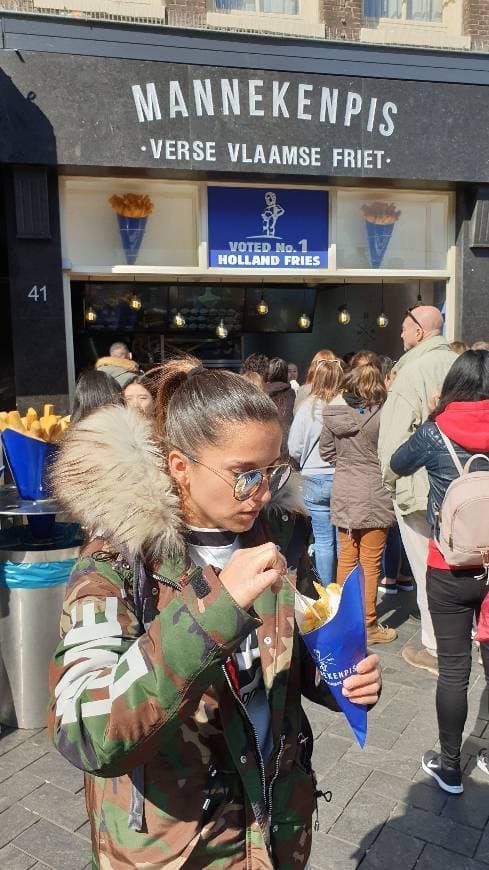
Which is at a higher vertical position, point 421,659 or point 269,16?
point 269,16

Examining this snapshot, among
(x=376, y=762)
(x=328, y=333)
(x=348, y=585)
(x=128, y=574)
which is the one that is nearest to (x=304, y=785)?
(x=348, y=585)

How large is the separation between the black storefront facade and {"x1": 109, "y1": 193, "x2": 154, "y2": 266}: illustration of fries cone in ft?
0.13

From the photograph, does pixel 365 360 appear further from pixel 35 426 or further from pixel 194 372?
pixel 194 372

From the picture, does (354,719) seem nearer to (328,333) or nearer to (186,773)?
(186,773)

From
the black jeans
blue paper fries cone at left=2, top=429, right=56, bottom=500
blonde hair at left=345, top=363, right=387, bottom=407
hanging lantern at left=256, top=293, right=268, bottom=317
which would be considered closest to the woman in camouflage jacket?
the black jeans

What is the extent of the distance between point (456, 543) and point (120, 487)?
2.04 metres

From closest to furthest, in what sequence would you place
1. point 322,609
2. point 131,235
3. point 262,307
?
point 322,609, point 131,235, point 262,307

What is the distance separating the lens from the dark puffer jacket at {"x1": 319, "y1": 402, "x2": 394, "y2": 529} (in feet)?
16.0

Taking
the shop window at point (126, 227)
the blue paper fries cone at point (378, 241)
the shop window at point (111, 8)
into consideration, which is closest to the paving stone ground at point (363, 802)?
the shop window at point (126, 227)

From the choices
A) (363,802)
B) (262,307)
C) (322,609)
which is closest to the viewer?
(322,609)

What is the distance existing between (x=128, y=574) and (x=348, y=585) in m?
0.44

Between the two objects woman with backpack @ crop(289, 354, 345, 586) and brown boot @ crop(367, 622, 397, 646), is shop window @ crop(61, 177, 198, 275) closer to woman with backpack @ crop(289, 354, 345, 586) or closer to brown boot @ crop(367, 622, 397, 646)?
woman with backpack @ crop(289, 354, 345, 586)

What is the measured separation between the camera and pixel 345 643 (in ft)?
4.57

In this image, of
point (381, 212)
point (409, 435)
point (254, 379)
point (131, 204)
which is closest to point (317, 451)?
point (409, 435)
